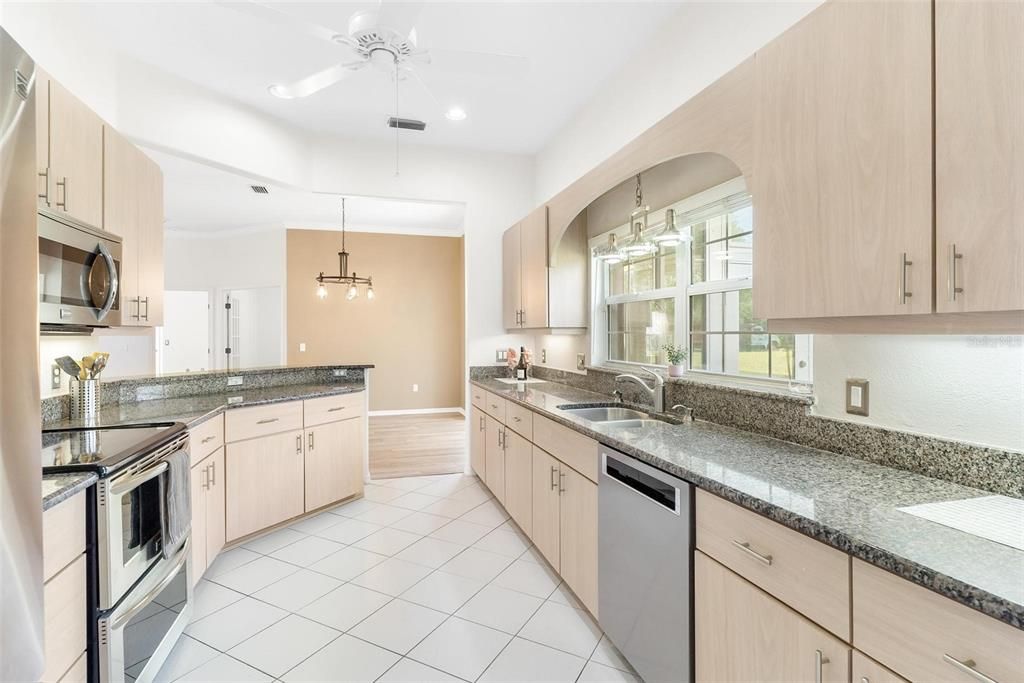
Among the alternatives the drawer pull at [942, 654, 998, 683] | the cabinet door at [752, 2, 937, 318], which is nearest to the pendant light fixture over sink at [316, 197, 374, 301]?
the cabinet door at [752, 2, 937, 318]

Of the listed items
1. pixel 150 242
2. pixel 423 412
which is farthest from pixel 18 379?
pixel 423 412

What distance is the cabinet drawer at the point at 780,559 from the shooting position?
3.25 ft

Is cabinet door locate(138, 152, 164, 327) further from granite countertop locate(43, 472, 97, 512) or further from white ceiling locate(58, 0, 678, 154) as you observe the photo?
granite countertop locate(43, 472, 97, 512)

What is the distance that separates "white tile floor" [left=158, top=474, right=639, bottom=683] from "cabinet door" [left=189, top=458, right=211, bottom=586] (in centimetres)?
15

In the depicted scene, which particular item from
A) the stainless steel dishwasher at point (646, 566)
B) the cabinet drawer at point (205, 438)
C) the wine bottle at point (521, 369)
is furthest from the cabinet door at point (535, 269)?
the cabinet drawer at point (205, 438)

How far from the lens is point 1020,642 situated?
0.71 metres

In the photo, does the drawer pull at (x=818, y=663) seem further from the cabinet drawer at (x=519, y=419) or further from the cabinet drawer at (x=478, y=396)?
the cabinet drawer at (x=478, y=396)

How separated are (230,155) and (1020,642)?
4406 mm

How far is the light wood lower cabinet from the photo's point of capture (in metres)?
2.38

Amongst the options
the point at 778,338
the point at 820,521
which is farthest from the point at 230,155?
the point at 820,521

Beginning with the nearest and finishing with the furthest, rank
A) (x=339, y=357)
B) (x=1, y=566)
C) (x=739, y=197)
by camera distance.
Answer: (x=1, y=566) → (x=739, y=197) → (x=339, y=357)

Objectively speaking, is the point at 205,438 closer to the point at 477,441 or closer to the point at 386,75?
the point at 477,441

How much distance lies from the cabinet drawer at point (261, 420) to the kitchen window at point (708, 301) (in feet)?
7.83

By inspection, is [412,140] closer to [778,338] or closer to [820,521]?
[778,338]
